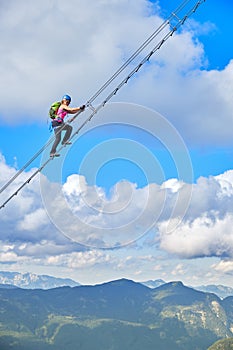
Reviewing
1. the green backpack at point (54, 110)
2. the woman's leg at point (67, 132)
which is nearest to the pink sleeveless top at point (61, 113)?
the green backpack at point (54, 110)

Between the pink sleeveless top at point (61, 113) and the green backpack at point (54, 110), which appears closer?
Result: the pink sleeveless top at point (61, 113)

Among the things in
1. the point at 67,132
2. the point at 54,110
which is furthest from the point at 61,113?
the point at 67,132

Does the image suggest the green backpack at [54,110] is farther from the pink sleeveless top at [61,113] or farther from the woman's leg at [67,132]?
the woman's leg at [67,132]

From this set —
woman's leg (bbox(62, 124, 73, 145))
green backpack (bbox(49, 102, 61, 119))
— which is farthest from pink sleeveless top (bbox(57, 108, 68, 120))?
woman's leg (bbox(62, 124, 73, 145))

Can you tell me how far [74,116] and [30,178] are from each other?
13.9ft

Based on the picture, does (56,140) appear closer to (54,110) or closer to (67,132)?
(67,132)

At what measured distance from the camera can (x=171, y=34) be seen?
81.3 ft

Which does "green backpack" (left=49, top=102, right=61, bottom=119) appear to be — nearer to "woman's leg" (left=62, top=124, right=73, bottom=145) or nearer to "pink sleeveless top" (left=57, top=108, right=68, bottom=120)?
"pink sleeveless top" (left=57, top=108, right=68, bottom=120)

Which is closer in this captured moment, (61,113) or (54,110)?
(61,113)

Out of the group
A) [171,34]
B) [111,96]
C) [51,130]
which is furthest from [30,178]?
[171,34]

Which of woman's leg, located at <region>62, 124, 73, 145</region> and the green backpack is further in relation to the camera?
the green backpack

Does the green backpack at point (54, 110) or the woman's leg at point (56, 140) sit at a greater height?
the green backpack at point (54, 110)

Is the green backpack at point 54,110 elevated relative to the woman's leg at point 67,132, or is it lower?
elevated

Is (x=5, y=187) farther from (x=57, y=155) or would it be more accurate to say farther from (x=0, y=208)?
(x=57, y=155)
